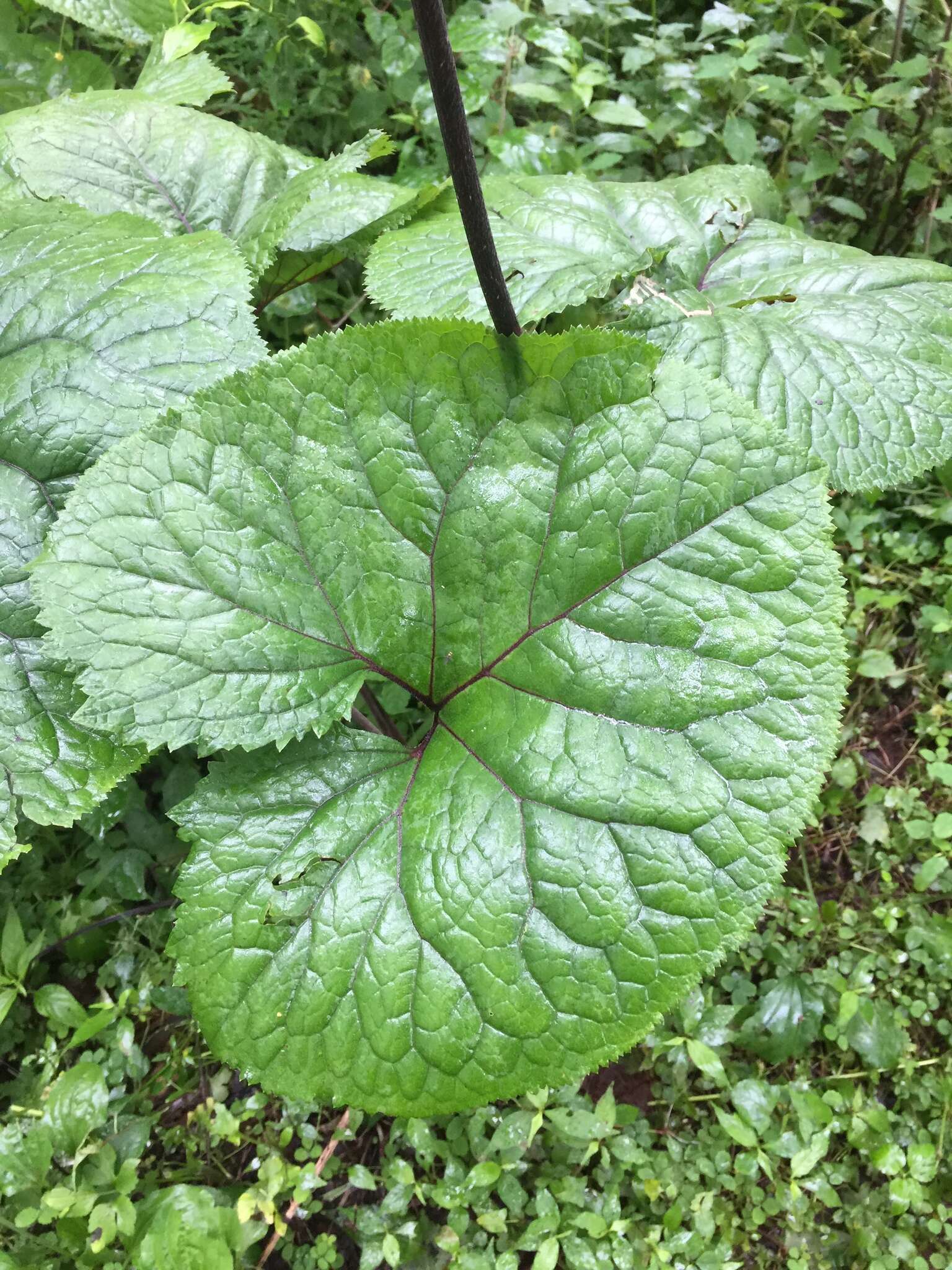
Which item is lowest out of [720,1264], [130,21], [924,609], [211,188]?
[720,1264]

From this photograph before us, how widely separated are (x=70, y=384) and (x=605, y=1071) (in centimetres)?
174

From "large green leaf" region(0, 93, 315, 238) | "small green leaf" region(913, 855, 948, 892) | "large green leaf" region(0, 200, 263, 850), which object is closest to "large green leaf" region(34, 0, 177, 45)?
"large green leaf" region(0, 93, 315, 238)

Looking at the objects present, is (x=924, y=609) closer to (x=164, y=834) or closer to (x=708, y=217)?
(x=708, y=217)

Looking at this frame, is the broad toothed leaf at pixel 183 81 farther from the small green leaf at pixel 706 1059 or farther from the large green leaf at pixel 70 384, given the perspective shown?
the small green leaf at pixel 706 1059

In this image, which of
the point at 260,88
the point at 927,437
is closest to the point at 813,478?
the point at 927,437

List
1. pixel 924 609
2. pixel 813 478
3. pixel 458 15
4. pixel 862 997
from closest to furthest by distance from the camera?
1. pixel 813 478
2. pixel 862 997
3. pixel 924 609
4. pixel 458 15

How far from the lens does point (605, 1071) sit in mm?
1751

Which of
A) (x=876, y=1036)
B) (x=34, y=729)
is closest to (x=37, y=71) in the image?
(x=34, y=729)

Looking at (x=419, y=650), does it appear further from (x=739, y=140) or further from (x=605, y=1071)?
(x=739, y=140)

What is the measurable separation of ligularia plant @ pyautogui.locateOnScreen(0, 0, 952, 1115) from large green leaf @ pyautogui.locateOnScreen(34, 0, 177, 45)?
139cm

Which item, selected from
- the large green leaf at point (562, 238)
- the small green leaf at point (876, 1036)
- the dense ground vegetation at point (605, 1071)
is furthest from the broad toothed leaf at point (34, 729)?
the small green leaf at point (876, 1036)

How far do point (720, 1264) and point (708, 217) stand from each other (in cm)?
221

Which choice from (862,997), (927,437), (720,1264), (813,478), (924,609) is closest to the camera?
(813,478)

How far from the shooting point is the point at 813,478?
39.2 inches
